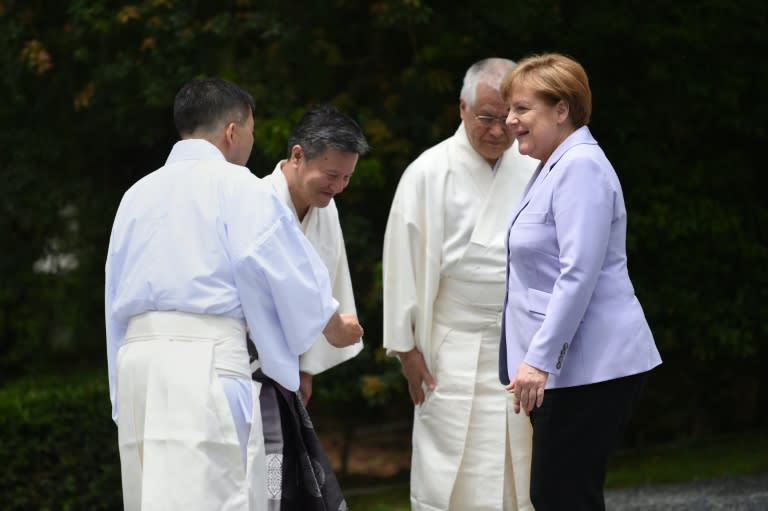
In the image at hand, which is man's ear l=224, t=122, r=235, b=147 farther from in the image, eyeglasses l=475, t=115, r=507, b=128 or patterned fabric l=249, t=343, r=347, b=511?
eyeglasses l=475, t=115, r=507, b=128

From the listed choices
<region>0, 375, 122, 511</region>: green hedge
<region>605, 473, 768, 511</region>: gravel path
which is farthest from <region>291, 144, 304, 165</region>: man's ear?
<region>605, 473, 768, 511</region>: gravel path

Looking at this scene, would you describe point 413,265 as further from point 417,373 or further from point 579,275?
point 579,275

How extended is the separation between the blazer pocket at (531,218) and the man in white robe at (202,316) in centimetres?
62

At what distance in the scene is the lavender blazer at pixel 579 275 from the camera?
3357 millimetres

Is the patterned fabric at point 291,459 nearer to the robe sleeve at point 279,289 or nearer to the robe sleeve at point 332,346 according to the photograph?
the robe sleeve at point 279,289

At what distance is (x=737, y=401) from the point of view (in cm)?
920

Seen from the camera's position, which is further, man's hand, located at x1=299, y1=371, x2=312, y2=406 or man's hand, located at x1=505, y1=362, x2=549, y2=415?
man's hand, located at x1=299, y1=371, x2=312, y2=406

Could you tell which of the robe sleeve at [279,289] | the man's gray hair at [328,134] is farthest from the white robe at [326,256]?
the robe sleeve at [279,289]

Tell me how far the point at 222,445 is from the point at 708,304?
519 cm

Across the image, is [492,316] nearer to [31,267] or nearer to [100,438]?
[100,438]

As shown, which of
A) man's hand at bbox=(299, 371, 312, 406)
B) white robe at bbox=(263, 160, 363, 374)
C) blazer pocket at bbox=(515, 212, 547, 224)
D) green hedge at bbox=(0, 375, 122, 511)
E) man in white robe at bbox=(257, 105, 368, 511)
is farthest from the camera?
green hedge at bbox=(0, 375, 122, 511)

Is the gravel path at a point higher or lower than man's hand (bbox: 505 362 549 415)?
lower

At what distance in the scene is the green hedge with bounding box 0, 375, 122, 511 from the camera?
247 inches

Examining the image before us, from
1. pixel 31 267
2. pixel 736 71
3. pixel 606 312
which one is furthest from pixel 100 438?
pixel 736 71
